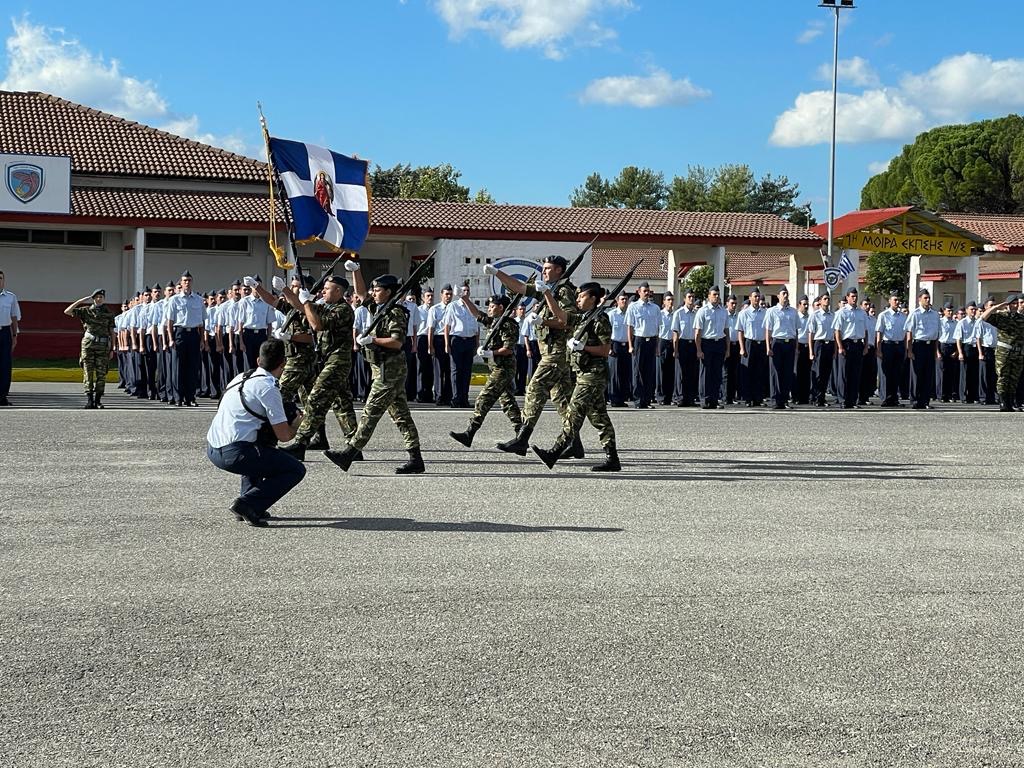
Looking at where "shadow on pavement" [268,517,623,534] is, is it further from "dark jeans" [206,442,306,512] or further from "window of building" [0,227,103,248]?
"window of building" [0,227,103,248]

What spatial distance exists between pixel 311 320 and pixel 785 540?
5098 millimetres

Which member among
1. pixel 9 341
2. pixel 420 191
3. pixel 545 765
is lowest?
pixel 545 765

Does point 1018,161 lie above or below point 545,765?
above

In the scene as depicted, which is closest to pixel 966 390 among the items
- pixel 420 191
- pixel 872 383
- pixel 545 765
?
pixel 872 383

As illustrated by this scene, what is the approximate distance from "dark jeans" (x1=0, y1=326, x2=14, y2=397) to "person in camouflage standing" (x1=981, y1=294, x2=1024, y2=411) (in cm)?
1489

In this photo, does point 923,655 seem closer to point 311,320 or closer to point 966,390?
point 311,320

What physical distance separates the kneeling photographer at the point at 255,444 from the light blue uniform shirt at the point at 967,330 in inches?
684

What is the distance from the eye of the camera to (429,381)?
22.3m

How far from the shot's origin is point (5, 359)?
1978cm

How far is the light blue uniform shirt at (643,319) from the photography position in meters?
21.5

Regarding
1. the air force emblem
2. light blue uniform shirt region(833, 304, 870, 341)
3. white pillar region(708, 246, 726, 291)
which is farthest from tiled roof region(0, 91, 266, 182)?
light blue uniform shirt region(833, 304, 870, 341)

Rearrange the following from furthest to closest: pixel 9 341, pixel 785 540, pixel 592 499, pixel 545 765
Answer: pixel 9 341, pixel 592 499, pixel 785 540, pixel 545 765

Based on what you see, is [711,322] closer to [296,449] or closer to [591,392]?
[591,392]

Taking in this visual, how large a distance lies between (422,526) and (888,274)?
198 feet
